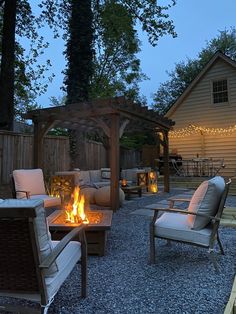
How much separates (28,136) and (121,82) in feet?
41.0

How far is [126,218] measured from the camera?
20.4 ft

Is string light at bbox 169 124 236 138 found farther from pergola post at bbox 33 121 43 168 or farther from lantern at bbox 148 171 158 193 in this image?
pergola post at bbox 33 121 43 168

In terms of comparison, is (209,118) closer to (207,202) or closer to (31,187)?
(31,187)

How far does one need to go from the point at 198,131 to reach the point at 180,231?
11.0 metres

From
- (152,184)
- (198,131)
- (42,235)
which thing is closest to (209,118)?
(198,131)

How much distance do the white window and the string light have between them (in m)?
1.29

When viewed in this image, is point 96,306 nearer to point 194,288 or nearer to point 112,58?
point 194,288

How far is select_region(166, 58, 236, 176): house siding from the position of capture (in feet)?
43.6

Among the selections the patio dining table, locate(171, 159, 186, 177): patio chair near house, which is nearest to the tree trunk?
locate(171, 159, 186, 177): patio chair near house

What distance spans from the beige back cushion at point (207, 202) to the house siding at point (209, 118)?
33.9ft

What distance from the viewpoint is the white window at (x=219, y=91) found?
44.6 ft

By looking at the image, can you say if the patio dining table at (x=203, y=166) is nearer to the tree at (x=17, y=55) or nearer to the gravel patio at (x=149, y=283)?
the tree at (x=17, y=55)

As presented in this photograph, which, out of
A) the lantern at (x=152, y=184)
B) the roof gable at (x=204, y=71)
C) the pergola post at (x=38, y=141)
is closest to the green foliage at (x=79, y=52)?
the pergola post at (x=38, y=141)

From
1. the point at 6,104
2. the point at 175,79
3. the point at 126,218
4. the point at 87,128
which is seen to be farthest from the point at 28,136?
the point at 175,79
